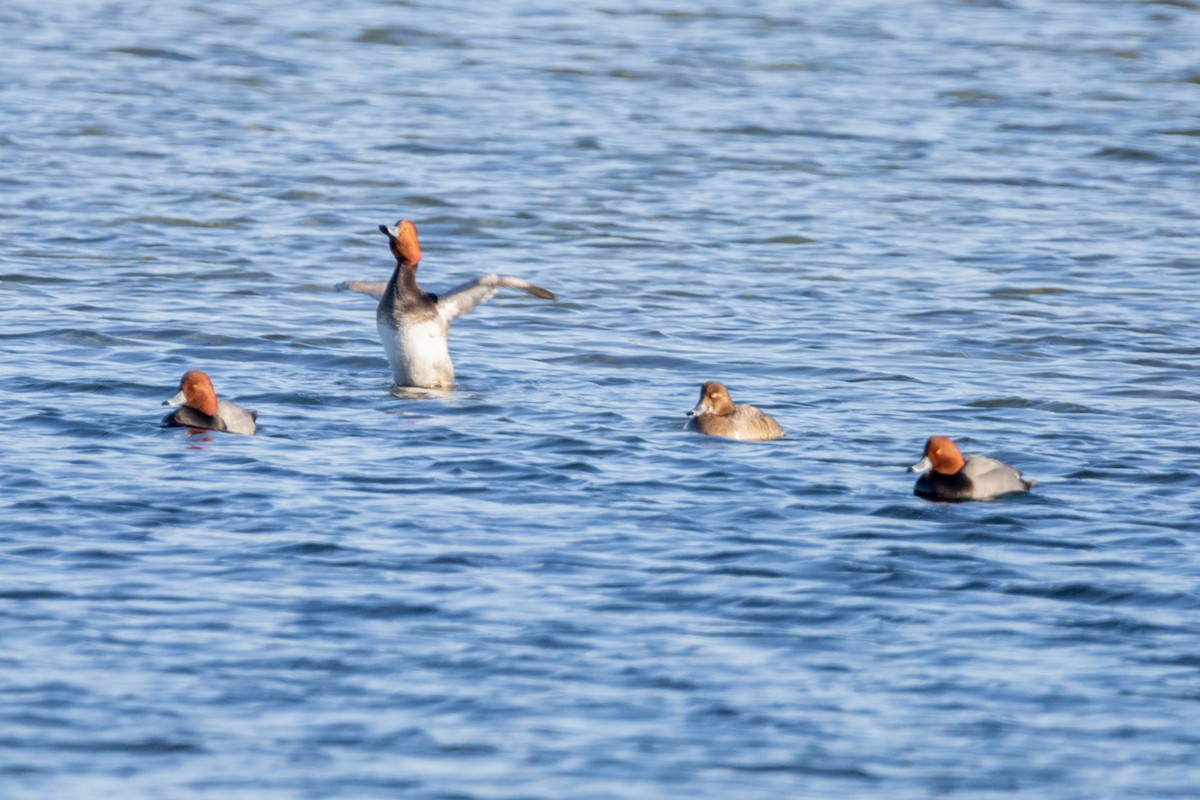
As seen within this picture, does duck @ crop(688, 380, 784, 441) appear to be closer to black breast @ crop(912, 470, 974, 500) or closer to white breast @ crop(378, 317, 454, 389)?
black breast @ crop(912, 470, 974, 500)

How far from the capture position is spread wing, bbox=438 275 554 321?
16.5 meters

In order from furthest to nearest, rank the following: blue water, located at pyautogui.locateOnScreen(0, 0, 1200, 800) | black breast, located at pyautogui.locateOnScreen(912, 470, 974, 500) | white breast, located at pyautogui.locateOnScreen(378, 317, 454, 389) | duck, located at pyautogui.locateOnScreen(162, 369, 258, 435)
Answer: white breast, located at pyautogui.locateOnScreen(378, 317, 454, 389)
duck, located at pyautogui.locateOnScreen(162, 369, 258, 435)
black breast, located at pyautogui.locateOnScreen(912, 470, 974, 500)
blue water, located at pyautogui.locateOnScreen(0, 0, 1200, 800)

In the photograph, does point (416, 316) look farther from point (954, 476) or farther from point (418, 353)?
point (954, 476)

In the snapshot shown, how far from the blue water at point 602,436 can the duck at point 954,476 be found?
0.20 m

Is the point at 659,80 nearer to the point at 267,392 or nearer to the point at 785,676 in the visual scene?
the point at 267,392

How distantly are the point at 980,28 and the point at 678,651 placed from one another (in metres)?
30.4

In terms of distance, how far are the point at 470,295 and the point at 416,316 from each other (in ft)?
2.11

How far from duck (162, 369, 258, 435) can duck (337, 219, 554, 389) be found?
2.32m

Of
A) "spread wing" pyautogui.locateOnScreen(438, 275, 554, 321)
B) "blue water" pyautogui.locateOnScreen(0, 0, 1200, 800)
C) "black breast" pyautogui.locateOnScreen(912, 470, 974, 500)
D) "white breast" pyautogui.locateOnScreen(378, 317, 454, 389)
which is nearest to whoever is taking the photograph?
"blue water" pyautogui.locateOnScreen(0, 0, 1200, 800)

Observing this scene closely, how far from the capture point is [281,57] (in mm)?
34219

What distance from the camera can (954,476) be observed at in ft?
41.9

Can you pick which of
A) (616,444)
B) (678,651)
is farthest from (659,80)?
(678,651)

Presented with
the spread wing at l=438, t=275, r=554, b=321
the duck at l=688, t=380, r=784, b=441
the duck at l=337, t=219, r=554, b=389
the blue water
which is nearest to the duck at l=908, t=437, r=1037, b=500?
the blue water

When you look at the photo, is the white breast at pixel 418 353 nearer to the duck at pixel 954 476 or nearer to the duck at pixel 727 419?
the duck at pixel 727 419
